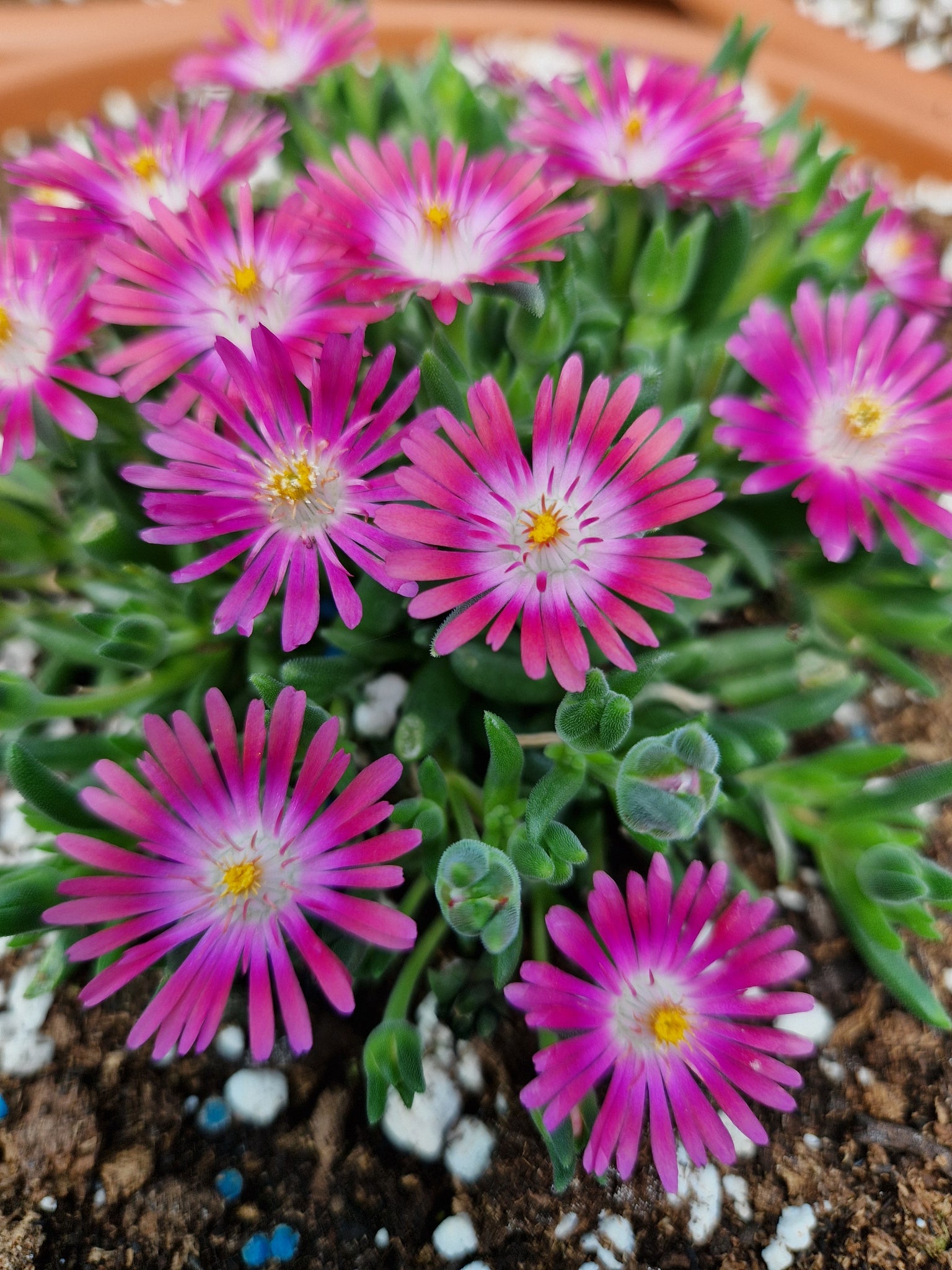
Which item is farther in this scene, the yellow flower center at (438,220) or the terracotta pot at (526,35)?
the terracotta pot at (526,35)

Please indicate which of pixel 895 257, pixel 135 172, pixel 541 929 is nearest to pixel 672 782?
pixel 541 929

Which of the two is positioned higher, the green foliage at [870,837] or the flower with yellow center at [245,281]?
the flower with yellow center at [245,281]

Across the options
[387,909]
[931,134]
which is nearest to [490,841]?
[387,909]

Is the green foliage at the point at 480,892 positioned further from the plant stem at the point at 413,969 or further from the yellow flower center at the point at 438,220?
the yellow flower center at the point at 438,220

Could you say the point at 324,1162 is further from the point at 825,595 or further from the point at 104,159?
the point at 104,159

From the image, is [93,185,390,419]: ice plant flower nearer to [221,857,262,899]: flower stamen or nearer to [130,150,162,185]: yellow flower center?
[130,150,162,185]: yellow flower center

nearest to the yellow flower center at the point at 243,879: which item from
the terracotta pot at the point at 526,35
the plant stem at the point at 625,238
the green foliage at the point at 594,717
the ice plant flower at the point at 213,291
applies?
the green foliage at the point at 594,717

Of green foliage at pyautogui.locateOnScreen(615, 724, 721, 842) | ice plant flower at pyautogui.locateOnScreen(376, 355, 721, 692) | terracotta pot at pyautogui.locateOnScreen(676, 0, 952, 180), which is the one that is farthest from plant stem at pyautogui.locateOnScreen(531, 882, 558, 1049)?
terracotta pot at pyautogui.locateOnScreen(676, 0, 952, 180)

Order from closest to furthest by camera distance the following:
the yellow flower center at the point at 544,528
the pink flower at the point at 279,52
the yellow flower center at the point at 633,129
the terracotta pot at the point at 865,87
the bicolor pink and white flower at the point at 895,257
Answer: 1. the yellow flower center at the point at 544,528
2. the yellow flower center at the point at 633,129
3. the pink flower at the point at 279,52
4. the bicolor pink and white flower at the point at 895,257
5. the terracotta pot at the point at 865,87

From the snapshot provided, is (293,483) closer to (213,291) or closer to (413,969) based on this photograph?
(213,291)
